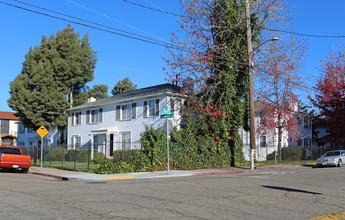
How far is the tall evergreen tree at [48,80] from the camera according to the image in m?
39.4

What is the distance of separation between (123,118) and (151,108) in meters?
4.13

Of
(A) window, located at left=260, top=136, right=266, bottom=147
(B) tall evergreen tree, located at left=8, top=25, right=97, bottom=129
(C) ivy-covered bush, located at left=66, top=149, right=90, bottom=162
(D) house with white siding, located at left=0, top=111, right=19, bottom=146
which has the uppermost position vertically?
(B) tall evergreen tree, located at left=8, top=25, right=97, bottom=129

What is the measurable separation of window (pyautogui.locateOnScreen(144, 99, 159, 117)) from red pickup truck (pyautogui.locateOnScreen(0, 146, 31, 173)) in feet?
44.1

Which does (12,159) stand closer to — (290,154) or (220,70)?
(220,70)

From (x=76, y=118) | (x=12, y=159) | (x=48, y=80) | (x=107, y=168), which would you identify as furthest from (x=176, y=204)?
(x=48, y=80)

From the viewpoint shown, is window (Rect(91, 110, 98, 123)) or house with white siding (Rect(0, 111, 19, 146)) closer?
window (Rect(91, 110, 98, 123))

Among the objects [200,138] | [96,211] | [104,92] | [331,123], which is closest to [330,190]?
[96,211]

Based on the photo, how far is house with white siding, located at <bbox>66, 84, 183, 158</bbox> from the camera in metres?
31.3

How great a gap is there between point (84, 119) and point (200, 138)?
20.1 meters

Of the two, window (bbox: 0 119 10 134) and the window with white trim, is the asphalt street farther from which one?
window (bbox: 0 119 10 134)

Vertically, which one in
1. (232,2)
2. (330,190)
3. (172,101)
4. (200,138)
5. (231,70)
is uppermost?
(232,2)

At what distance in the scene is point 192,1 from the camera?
26047 millimetres

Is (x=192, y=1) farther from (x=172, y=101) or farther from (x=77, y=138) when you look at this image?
(x=77, y=138)

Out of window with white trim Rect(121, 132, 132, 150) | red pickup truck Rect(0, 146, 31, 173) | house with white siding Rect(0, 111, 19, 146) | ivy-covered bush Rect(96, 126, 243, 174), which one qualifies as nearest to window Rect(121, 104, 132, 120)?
window with white trim Rect(121, 132, 132, 150)
